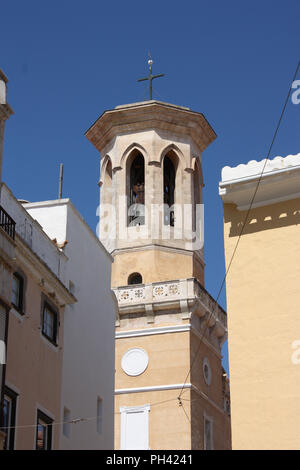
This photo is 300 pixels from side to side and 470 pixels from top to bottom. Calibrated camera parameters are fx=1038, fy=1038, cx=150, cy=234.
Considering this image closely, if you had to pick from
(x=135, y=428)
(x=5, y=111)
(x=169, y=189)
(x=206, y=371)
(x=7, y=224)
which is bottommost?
(x=135, y=428)

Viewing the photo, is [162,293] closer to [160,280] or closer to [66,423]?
[160,280]

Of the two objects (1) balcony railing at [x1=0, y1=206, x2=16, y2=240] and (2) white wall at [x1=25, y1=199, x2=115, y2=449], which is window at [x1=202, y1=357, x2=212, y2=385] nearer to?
(2) white wall at [x1=25, y1=199, x2=115, y2=449]

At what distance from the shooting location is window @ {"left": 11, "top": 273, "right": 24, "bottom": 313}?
73.6 feet

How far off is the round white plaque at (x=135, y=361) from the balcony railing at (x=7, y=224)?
19.4 meters

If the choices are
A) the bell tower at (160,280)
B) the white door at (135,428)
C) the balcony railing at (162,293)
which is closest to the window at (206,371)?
the bell tower at (160,280)

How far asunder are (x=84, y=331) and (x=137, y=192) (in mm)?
20099

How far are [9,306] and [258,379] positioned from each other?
5.87 metres

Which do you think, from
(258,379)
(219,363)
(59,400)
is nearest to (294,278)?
(258,379)

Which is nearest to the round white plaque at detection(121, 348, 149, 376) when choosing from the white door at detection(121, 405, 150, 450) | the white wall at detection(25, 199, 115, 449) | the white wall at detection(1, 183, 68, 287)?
the white door at detection(121, 405, 150, 450)

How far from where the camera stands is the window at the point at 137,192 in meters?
45.1

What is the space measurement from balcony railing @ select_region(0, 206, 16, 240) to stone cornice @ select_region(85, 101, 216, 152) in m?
24.4

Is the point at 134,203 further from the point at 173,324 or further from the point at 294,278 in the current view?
the point at 294,278

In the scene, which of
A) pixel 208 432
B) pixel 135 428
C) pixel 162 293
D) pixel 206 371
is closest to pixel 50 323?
pixel 135 428

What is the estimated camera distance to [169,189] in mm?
46344
